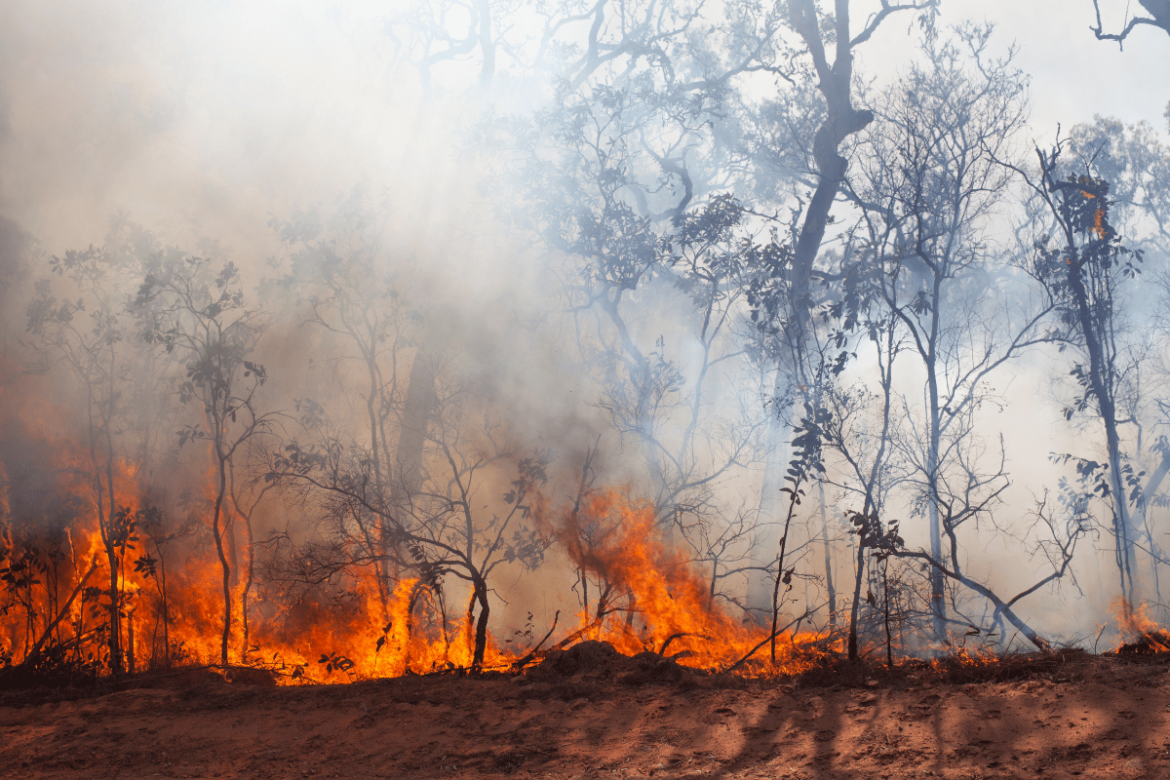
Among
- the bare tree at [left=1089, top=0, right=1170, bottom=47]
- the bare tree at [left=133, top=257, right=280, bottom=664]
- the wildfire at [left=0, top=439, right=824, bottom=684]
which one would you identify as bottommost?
the wildfire at [left=0, top=439, right=824, bottom=684]

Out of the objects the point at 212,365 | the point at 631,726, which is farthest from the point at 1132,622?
the point at 212,365

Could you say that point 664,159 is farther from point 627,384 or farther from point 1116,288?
point 1116,288

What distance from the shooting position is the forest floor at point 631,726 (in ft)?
12.9

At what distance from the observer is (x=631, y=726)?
188 inches

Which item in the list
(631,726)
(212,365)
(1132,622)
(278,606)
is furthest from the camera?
(212,365)

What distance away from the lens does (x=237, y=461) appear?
877 cm

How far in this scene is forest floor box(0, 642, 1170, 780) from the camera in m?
3.92

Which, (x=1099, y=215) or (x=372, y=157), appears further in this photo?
(x=372, y=157)

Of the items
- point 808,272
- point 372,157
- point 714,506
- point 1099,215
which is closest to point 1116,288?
point 1099,215

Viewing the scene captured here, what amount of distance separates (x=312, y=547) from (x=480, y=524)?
1.93 m

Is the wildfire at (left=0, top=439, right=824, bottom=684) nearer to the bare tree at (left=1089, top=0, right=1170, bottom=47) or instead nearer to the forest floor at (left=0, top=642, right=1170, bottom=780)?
the forest floor at (left=0, top=642, right=1170, bottom=780)

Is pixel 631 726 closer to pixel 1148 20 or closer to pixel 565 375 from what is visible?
pixel 565 375

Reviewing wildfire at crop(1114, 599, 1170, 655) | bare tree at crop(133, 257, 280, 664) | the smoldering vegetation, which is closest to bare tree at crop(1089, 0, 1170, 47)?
the smoldering vegetation

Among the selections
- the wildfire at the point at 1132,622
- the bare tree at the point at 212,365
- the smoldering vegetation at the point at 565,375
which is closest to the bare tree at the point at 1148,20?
the smoldering vegetation at the point at 565,375
